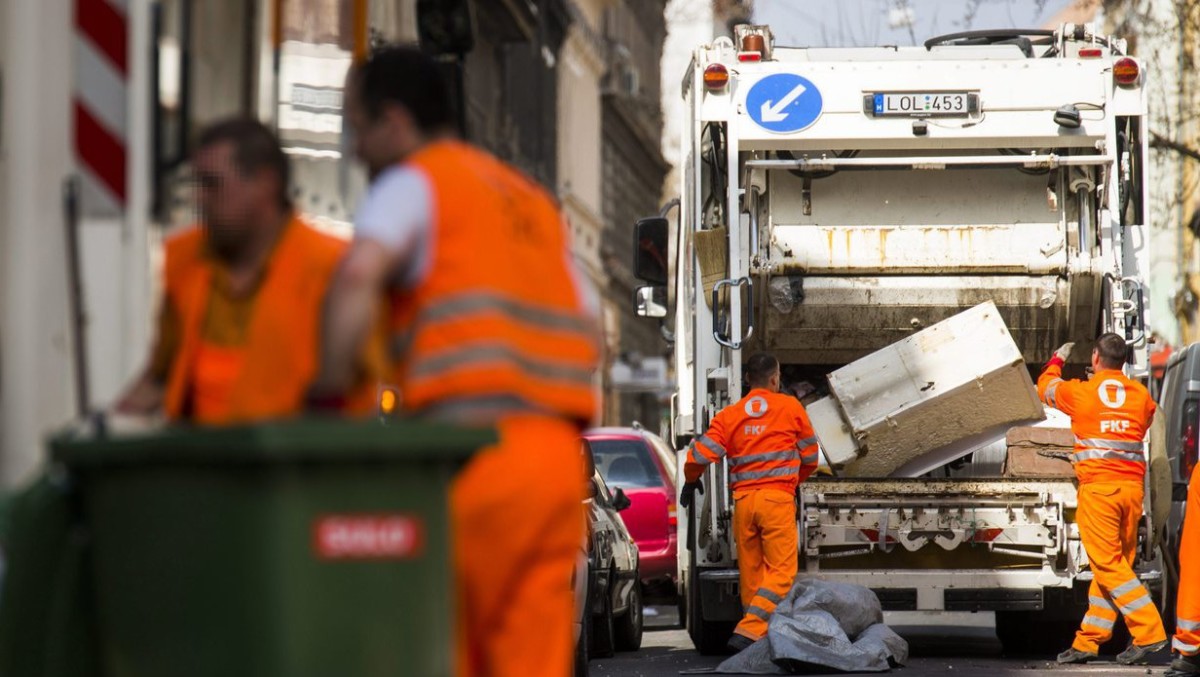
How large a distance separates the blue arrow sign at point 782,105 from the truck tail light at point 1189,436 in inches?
149

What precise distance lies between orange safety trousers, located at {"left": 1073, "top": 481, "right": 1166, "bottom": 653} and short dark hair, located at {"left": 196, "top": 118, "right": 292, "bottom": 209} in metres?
6.83

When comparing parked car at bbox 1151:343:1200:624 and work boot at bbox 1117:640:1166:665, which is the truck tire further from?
parked car at bbox 1151:343:1200:624

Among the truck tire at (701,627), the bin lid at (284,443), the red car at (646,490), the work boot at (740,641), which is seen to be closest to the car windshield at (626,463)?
the red car at (646,490)

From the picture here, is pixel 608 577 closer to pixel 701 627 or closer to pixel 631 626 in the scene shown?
pixel 701 627

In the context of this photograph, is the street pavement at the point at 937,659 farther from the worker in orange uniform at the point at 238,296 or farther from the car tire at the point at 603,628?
the worker in orange uniform at the point at 238,296

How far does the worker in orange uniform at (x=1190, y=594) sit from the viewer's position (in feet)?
30.8

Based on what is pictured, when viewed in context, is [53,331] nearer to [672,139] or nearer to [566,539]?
[566,539]

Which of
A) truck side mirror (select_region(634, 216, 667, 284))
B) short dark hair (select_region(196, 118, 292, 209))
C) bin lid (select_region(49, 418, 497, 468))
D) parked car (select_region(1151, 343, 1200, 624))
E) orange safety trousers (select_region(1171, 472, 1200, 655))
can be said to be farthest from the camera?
Result: parked car (select_region(1151, 343, 1200, 624))

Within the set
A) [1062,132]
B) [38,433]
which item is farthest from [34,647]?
[1062,132]

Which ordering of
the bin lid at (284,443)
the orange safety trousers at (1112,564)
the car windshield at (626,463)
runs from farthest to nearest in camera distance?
the car windshield at (626,463)
the orange safety trousers at (1112,564)
the bin lid at (284,443)

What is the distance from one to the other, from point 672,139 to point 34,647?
54.6m

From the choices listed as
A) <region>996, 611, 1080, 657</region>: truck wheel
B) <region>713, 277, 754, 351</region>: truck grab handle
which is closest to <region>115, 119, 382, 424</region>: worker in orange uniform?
<region>713, 277, 754, 351</region>: truck grab handle

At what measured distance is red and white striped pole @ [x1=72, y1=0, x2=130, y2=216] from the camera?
3789 millimetres

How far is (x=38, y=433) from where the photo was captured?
12.1ft
